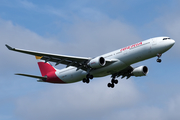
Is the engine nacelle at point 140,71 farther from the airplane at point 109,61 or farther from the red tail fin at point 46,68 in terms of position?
the red tail fin at point 46,68

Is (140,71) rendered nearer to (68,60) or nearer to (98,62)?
(98,62)

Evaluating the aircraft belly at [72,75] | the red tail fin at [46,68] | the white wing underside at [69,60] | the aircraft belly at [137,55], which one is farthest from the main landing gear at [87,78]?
the red tail fin at [46,68]

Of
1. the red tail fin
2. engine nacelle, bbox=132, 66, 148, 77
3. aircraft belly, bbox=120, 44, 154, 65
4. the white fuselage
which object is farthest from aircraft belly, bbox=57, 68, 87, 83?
engine nacelle, bbox=132, 66, 148, 77

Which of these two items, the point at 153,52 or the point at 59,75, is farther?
the point at 59,75

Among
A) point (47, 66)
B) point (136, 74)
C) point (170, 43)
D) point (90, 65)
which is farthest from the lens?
point (47, 66)

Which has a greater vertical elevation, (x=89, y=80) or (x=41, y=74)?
(x=41, y=74)

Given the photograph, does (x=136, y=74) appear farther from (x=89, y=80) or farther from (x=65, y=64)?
(x=65, y=64)

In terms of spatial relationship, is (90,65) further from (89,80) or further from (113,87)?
(113,87)

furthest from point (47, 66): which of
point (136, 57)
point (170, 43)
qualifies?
point (170, 43)

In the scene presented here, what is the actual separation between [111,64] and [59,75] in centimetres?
931

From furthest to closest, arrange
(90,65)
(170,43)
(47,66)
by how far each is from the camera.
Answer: (47,66)
(90,65)
(170,43)

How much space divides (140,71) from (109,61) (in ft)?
23.9

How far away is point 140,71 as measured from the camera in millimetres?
45094

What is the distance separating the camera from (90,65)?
40094mm
